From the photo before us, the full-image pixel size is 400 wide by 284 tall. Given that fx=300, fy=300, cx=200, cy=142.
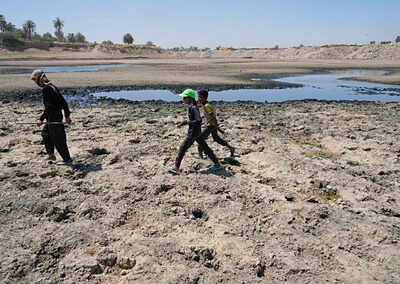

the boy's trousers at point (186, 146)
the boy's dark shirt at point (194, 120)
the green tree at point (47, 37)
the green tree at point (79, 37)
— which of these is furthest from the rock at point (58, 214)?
the green tree at point (79, 37)

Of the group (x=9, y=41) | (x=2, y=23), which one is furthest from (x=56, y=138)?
(x=2, y=23)

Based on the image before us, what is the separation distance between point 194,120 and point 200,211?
5.98ft

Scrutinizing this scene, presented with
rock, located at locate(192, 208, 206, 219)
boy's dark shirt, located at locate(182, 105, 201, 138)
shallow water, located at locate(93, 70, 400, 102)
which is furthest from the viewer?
shallow water, located at locate(93, 70, 400, 102)

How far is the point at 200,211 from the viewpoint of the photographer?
15.3 ft

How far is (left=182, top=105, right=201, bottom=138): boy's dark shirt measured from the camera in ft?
18.6

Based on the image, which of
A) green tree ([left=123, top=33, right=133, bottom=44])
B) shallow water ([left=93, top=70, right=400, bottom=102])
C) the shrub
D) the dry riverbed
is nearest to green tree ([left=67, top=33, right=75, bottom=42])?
green tree ([left=123, top=33, right=133, bottom=44])

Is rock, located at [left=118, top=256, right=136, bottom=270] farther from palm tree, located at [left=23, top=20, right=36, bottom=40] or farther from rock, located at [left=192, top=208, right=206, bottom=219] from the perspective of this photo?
palm tree, located at [left=23, top=20, right=36, bottom=40]

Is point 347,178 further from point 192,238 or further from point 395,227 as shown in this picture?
point 192,238

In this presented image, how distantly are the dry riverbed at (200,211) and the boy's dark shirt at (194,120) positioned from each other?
0.82 m

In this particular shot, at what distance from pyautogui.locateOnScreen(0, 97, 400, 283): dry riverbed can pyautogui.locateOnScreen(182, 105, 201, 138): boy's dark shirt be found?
82 cm

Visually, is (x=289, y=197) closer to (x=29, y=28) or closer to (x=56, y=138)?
(x=56, y=138)

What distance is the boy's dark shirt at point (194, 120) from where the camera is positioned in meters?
5.66

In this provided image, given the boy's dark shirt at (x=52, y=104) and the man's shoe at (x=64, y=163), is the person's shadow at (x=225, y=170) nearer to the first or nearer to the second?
the man's shoe at (x=64, y=163)

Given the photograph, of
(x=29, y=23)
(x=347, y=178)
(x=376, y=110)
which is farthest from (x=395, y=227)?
(x=29, y=23)
